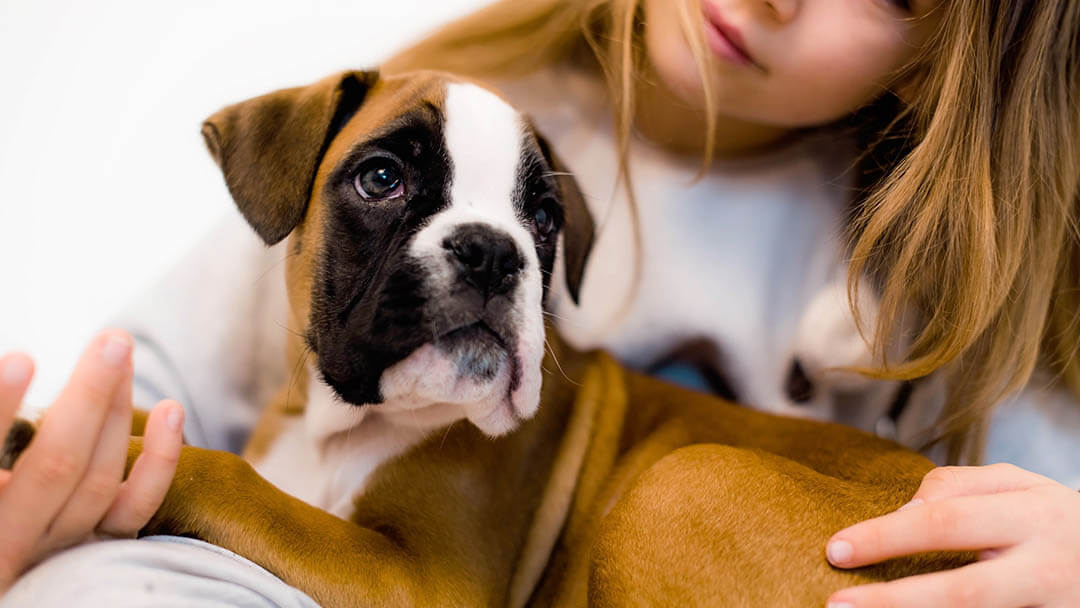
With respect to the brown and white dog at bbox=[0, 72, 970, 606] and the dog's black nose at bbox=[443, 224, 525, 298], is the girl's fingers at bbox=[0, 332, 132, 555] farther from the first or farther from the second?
the dog's black nose at bbox=[443, 224, 525, 298]

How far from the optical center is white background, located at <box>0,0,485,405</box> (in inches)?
83.4

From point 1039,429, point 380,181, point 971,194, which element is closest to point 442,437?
point 380,181

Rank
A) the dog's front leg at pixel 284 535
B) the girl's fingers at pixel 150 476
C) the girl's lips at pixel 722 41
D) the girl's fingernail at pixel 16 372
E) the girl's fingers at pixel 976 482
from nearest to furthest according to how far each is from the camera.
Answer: the girl's fingernail at pixel 16 372, the girl's fingers at pixel 150 476, the dog's front leg at pixel 284 535, the girl's fingers at pixel 976 482, the girl's lips at pixel 722 41

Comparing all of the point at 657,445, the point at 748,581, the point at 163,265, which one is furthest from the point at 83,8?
the point at 748,581

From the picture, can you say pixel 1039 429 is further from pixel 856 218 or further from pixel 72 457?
pixel 72 457

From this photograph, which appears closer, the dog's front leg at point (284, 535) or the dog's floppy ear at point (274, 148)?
the dog's front leg at point (284, 535)

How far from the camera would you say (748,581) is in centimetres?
151

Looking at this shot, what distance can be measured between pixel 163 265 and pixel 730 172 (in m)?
1.82

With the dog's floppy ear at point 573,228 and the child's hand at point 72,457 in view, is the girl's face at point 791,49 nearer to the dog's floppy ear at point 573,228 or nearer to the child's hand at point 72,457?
the dog's floppy ear at point 573,228

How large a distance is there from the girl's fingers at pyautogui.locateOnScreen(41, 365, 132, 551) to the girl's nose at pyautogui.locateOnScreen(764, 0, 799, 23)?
64.6 inches

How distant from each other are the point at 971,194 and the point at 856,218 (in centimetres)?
28

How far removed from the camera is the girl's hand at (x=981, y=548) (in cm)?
142

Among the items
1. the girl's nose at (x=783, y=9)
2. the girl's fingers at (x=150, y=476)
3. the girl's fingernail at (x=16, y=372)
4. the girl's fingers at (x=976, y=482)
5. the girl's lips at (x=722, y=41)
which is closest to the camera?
the girl's fingernail at (x=16, y=372)

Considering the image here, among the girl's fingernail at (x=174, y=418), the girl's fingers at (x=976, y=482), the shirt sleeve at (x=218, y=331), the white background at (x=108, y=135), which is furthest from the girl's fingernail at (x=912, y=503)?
the white background at (x=108, y=135)
